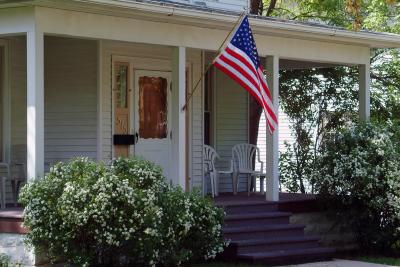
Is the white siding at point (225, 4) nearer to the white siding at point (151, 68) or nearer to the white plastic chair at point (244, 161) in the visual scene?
the white siding at point (151, 68)

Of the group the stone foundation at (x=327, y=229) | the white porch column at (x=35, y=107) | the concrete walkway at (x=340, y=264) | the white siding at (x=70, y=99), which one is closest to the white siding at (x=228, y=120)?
the stone foundation at (x=327, y=229)

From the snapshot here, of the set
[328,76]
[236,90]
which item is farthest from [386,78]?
[236,90]

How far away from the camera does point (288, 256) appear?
1184cm

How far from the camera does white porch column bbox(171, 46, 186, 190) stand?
1213 centimetres

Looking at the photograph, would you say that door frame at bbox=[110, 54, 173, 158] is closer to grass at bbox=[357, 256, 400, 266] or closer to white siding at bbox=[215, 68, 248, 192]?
white siding at bbox=[215, 68, 248, 192]

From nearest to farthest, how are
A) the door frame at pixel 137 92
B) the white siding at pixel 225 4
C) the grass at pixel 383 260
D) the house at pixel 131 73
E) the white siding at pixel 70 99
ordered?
the house at pixel 131 73
the grass at pixel 383 260
the white siding at pixel 70 99
the door frame at pixel 137 92
the white siding at pixel 225 4

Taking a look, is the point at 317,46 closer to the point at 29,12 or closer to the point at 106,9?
the point at 106,9

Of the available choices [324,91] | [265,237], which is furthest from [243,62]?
[324,91]

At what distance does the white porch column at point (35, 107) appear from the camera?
33.9 ft

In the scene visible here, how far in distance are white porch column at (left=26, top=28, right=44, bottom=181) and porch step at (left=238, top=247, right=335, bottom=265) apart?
10.00 ft

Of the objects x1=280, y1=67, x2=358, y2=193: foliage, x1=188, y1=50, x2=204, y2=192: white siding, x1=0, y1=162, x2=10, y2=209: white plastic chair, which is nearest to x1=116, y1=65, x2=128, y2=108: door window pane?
x1=188, y1=50, x2=204, y2=192: white siding

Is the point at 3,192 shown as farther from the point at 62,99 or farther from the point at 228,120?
the point at 228,120

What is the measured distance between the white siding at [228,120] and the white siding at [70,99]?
3.21 metres

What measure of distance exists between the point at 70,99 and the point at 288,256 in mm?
4245
